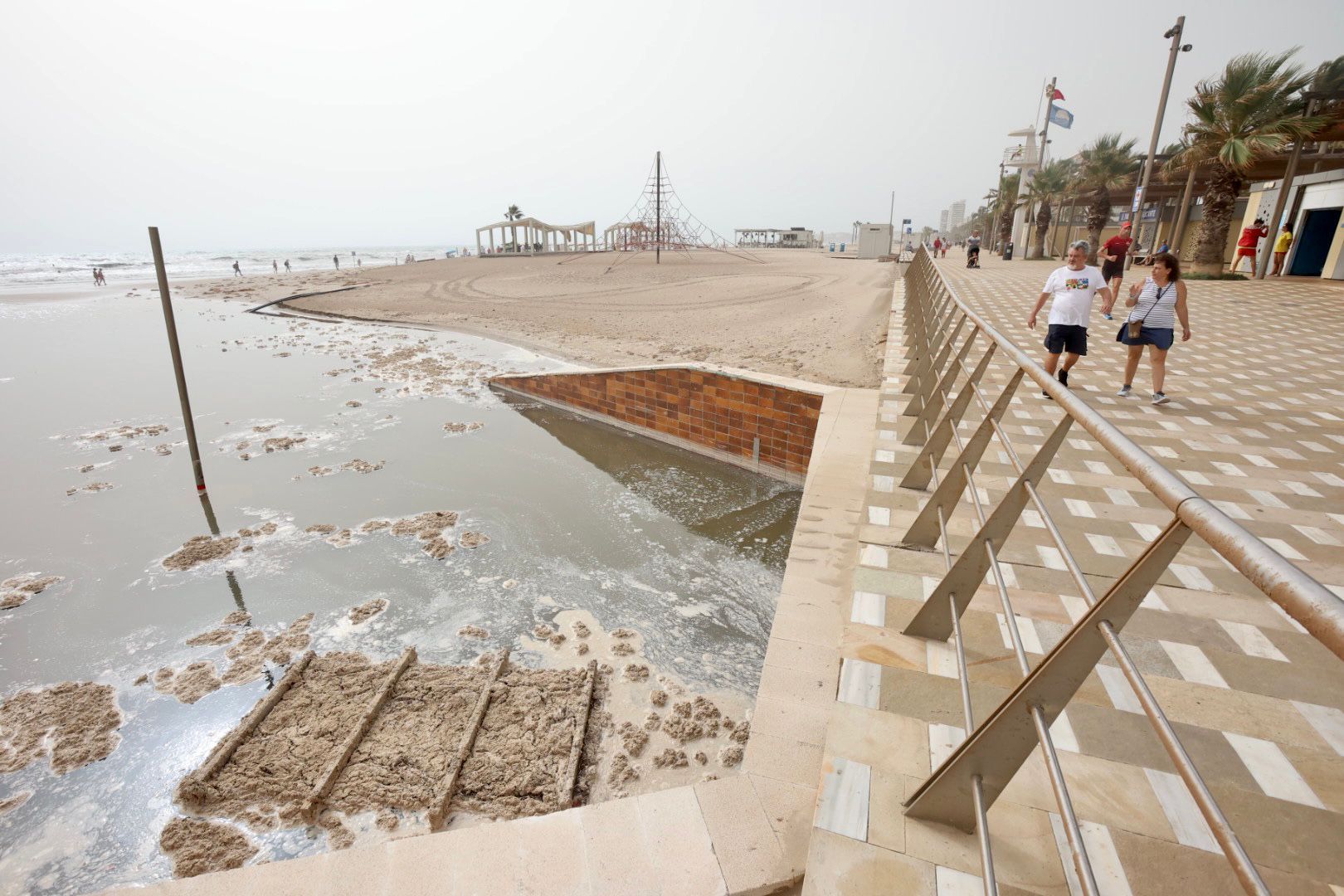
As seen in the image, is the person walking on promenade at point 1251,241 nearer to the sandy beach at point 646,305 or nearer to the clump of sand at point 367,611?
the sandy beach at point 646,305

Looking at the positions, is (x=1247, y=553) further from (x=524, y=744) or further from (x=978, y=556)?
(x=524, y=744)

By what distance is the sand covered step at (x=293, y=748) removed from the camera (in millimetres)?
3471

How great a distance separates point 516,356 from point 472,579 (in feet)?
34.2

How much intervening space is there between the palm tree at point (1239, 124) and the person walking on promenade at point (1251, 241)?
1137mm

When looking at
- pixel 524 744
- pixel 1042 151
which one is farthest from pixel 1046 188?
pixel 524 744

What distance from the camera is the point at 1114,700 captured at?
222cm

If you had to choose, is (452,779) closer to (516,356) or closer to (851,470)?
(851,470)

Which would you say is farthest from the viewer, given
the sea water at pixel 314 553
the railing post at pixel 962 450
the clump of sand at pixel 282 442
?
the clump of sand at pixel 282 442

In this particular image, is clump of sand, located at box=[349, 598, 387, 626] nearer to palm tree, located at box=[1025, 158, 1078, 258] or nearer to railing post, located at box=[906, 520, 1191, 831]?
railing post, located at box=[906, 520, 1191, 831]

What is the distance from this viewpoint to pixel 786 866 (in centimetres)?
209

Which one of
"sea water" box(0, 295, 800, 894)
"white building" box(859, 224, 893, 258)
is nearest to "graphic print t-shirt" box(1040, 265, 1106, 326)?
"sea water" box(0, 295, 800, 894)

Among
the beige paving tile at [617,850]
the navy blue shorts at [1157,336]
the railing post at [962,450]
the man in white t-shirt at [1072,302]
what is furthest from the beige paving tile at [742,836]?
the navy blue shorts at [1157,336]

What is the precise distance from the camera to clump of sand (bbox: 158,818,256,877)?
3152 mm

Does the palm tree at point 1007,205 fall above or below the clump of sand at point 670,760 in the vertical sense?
above
